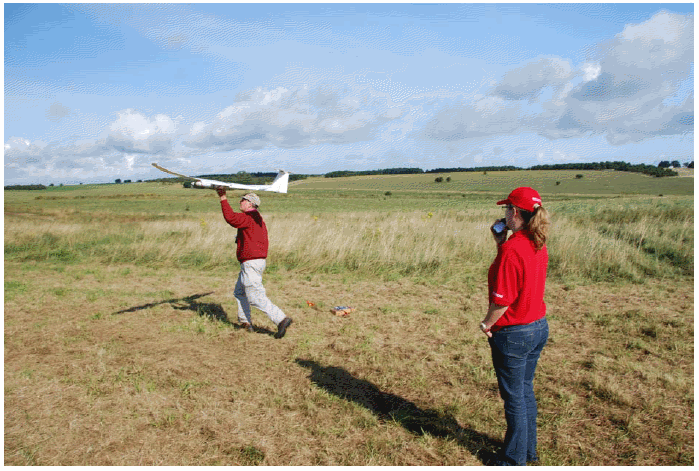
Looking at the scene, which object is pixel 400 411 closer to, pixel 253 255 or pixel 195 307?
pixel 253 255

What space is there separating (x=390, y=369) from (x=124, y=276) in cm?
824

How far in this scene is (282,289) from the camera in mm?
9523

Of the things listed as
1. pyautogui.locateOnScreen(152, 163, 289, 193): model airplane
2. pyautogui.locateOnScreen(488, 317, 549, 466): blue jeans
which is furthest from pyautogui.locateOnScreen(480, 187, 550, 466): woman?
pyautogui.locateOnScreen(152, 163, 289, 193): model airplane

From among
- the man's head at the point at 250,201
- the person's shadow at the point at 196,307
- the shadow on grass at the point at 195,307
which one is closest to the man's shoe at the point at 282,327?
the person's shadow at the point at 196,307

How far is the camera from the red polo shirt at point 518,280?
296 cm

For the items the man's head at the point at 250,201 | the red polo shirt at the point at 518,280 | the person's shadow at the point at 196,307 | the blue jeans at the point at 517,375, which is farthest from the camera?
the person's shadow at the point at 196,307

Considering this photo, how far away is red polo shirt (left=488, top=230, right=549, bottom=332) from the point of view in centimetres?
296

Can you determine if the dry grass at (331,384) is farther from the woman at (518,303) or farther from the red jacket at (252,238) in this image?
the red jacket at (252,238)

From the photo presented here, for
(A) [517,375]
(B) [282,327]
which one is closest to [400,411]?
(A) [517,375]

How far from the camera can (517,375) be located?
316 centimetres

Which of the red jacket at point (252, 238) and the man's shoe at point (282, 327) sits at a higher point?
the red jacket at point (252, 238)

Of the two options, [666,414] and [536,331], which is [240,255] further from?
[666,414]

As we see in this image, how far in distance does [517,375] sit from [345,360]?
9.28 feet

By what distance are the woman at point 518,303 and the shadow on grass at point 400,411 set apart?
500 millimetres
